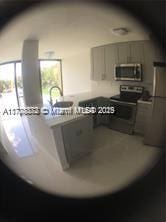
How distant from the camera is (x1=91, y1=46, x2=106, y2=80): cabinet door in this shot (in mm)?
442

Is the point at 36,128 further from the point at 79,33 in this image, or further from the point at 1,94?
the point at 79,33

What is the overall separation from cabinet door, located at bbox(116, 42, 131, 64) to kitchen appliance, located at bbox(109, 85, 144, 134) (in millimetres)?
60

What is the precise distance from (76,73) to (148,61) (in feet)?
0.53

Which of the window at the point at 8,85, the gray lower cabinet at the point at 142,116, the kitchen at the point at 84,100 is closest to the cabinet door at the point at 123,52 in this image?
the kitchen at the point at 84,100

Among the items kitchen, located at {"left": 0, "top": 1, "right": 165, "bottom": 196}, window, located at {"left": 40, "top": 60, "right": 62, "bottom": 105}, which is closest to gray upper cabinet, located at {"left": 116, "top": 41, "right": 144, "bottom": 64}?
kitchen, located at {"left": 0, "top": 1, "right": 165, "bottom": 196}

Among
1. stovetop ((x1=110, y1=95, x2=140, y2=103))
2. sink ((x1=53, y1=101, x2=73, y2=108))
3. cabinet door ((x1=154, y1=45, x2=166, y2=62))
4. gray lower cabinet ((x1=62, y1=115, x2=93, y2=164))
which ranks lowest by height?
gray lower cabinet ((x1=62, y1=115, x2=93, y2=164))

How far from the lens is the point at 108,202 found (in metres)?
0.48

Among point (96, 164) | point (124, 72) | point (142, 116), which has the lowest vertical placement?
point (96, 164)

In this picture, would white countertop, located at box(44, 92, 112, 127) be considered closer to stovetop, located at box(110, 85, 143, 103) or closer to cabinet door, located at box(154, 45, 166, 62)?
stovetop, located at box(110, 85, 143, 103)

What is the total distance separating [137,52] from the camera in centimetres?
41

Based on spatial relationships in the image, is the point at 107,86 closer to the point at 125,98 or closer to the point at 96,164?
the point at 125,98

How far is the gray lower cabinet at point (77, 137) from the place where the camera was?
45cm

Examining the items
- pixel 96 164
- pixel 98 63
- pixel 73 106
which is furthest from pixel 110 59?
pixel 96 164

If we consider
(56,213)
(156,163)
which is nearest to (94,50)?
(156,163)
